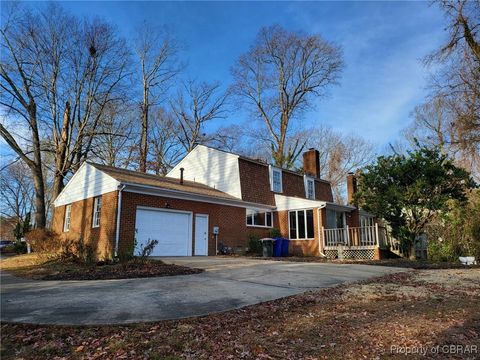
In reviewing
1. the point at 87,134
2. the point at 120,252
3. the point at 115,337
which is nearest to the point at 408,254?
the point at 120,252

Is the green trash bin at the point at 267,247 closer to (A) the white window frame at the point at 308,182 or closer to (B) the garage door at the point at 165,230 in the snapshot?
Answer: (B) the garage door at the point at 165,230

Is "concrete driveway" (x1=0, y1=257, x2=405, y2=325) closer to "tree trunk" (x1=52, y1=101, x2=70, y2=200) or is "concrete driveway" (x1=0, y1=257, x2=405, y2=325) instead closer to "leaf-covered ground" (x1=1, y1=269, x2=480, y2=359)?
"leaf-covered ground" (x1=1, y1=269, x2=480, y2=359)

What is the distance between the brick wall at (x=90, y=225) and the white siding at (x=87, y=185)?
30 cm

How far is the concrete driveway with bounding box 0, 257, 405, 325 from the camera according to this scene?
16.7 feet

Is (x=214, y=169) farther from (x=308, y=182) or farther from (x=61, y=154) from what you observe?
(x=61, y=154)

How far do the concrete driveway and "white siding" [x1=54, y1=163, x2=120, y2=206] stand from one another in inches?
298

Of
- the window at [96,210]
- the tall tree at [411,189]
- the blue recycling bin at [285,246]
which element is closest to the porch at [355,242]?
the tall tree at [411,189]

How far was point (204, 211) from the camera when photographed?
58.2ft

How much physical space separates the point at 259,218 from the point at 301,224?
8.38 feet

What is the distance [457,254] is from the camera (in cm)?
1476

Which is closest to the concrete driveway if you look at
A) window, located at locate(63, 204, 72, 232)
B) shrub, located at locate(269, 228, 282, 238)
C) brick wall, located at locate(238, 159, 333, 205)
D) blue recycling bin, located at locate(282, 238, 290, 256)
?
blue recycling bin, located at locate(282, 238, 290, 256)

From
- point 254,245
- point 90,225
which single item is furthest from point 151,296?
point 254,245

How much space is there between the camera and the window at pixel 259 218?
20672 mm

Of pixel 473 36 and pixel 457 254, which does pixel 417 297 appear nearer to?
pixel 457 254
